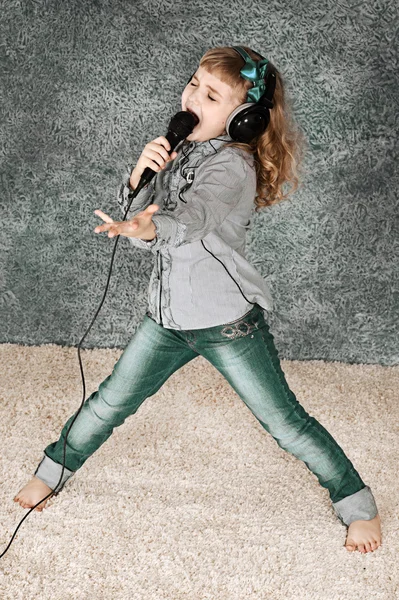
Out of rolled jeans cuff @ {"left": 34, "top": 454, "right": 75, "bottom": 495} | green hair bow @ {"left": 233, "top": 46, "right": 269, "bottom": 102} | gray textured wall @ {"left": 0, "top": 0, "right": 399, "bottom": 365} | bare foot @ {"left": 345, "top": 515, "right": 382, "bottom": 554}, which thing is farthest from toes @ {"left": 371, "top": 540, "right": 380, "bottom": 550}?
green hair bow @ {"left": 233, "top": 46, "right": 269, "bottom": 102}

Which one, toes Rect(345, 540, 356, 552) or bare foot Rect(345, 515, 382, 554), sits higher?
bare foot Rect(345, 515, 382, 554)

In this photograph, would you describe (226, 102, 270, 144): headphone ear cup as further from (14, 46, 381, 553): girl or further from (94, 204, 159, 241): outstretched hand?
(94, 204, 159, 241): outstretched hand

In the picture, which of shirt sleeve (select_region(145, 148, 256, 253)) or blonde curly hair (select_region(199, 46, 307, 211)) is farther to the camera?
blonde curly hair (select_region(199, 46, 307, 211))

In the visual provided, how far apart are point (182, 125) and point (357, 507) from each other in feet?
2.80

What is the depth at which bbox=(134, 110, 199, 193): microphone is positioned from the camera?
3.75ft

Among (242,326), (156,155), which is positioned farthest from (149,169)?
(242,326)

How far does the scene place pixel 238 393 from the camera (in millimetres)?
1335

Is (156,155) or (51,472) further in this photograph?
(51,472)

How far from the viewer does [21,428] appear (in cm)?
171

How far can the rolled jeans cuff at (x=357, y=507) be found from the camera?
139 centimetres

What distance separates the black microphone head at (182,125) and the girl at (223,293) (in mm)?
51

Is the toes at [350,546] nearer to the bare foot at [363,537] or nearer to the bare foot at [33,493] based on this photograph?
the bare foot at [363,537]

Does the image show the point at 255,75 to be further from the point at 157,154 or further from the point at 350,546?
the point at 350,546

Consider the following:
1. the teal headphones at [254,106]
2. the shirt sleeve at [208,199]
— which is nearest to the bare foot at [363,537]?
the shirt sleeve at [208,199]
